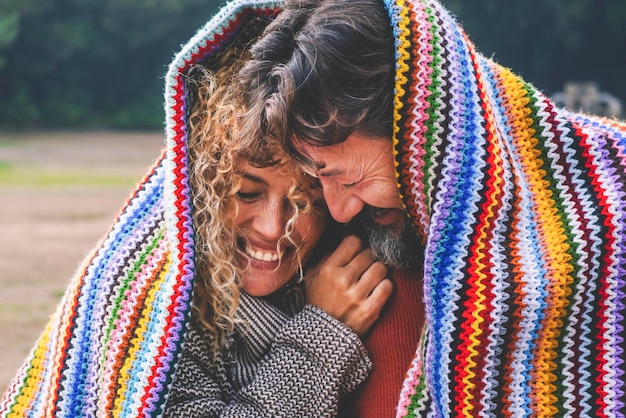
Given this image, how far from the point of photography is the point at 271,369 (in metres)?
1.91

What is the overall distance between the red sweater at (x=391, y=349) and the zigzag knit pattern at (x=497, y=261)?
0.13 metres

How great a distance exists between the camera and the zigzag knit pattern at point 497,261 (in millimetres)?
1627

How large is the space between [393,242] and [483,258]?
378 mm

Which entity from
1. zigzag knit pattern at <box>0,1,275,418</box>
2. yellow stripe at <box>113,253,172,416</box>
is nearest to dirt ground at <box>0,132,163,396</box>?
zigzag knit pattern at <box>0,1,275,418</box>

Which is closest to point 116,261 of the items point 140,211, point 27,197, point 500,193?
point 140,211

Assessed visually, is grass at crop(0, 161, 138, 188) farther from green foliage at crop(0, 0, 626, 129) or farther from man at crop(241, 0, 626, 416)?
green foliage at crop(0, 0, 626, 129)

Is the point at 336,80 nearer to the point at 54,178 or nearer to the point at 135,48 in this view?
the point at 54,178

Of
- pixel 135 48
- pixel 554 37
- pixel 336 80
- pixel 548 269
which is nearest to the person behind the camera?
pixel 548 269

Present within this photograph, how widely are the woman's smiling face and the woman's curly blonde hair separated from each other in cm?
2

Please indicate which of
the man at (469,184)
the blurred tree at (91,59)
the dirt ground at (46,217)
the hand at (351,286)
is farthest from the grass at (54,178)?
the blurred tree at (91,59)

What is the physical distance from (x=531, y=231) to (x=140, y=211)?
941mm

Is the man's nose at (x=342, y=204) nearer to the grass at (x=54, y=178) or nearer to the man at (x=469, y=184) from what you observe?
the man at (x=469, y=184)

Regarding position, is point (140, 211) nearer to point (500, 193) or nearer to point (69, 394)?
point (69, 394)

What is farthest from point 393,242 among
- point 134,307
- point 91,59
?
point 91,59
